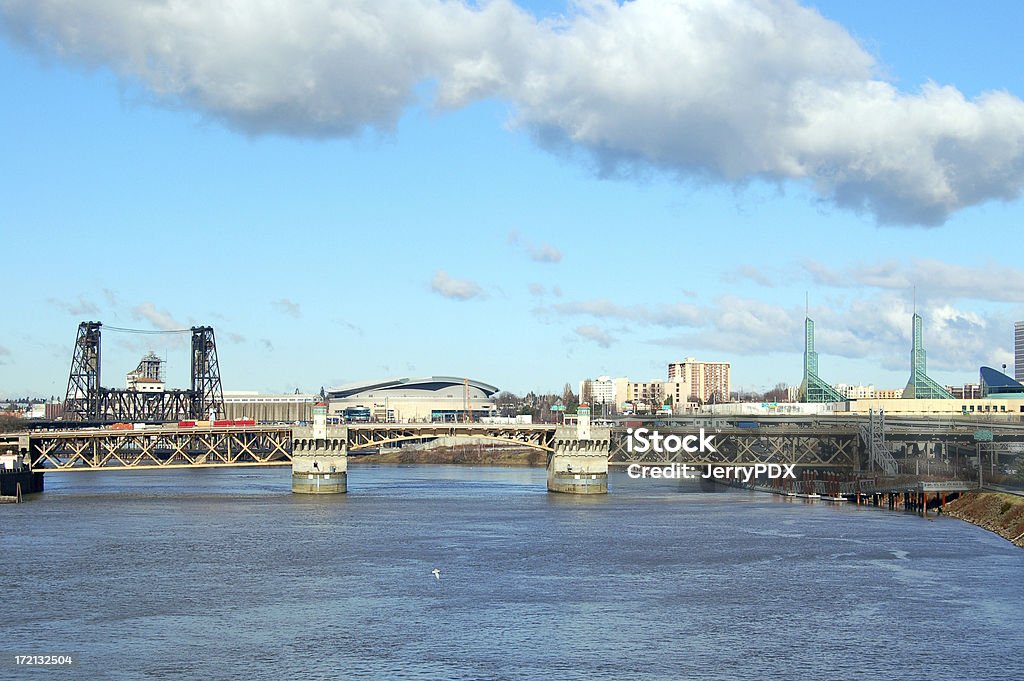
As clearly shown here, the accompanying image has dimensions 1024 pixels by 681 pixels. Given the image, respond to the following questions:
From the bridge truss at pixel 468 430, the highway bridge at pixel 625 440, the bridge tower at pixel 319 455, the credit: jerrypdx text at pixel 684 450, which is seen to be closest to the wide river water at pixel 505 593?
the bridge tower at pixel 319 455

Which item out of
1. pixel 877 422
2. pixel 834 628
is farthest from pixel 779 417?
pixel 834 628

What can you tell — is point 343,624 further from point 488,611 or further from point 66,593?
point 66,593

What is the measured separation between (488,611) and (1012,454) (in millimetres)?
87175

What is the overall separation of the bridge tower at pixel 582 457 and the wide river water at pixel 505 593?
17191mm

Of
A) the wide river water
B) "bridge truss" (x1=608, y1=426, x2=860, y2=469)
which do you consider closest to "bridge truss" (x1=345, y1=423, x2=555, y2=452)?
"bridge truss" (x1=608, y1=426, x2=860, y2=469)

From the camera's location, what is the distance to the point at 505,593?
68.6 meters

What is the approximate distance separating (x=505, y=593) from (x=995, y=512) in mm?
54483

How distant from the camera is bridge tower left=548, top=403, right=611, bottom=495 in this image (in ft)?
438

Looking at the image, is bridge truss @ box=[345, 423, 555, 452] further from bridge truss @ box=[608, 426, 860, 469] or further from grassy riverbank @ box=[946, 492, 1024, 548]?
grassy riverbank @ box=[946, 492, 1024, 548]

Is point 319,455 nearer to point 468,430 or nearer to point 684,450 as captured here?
point 468,430

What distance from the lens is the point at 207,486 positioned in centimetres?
15575

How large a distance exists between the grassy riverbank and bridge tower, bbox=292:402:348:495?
60619mm

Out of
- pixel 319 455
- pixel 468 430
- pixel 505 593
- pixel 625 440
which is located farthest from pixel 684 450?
pixel 505 593

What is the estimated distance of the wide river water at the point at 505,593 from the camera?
5281 centimetres
